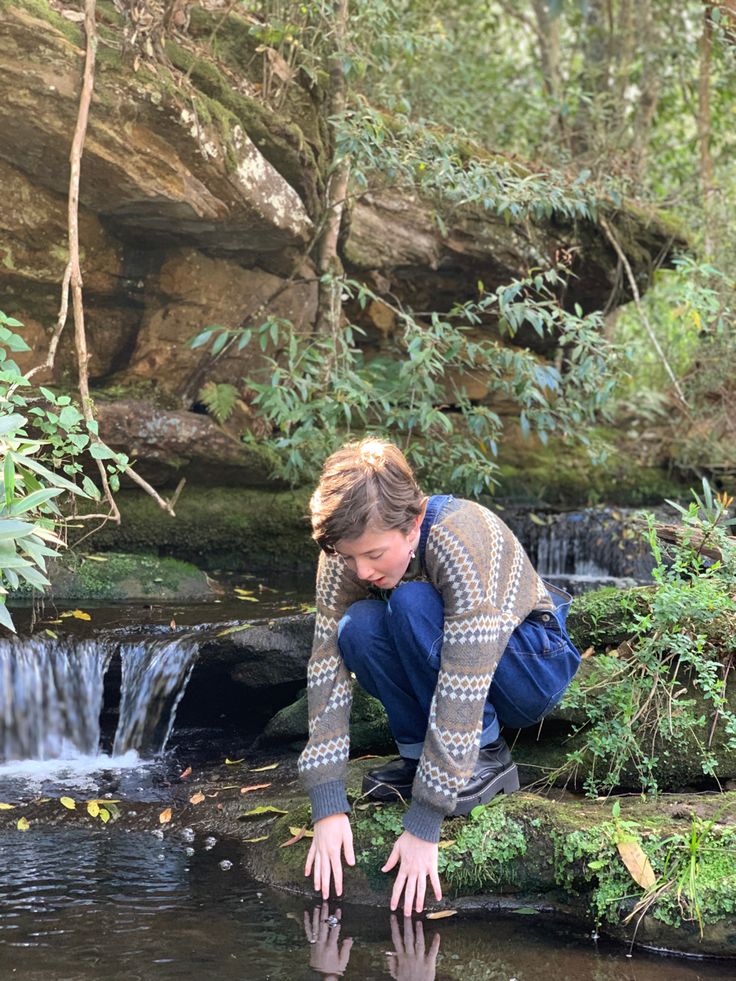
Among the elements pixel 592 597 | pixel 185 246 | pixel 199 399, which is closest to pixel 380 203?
pixel 185 246

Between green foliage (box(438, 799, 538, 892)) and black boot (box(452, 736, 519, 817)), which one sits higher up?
black boot (box(452, 736, 519, 817))

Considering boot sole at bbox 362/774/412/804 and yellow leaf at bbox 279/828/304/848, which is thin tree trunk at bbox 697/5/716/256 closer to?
boot sole at bbox 362/774/412/804

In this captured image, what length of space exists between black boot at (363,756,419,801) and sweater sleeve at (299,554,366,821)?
32 cm

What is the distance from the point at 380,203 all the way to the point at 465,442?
223 centimetres

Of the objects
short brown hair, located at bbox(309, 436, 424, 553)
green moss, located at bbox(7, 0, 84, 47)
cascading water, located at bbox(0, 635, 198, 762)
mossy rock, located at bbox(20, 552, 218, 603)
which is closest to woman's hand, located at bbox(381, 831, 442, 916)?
short brown hair, located at bbox(309, 436, 424, 553)

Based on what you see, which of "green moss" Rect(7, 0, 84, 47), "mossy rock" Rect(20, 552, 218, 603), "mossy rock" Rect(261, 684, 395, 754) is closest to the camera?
"mossy rock" Rect(261, 684, 395, 754)

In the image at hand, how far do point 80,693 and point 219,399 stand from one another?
307 centimetres

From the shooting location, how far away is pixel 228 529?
8.06 m

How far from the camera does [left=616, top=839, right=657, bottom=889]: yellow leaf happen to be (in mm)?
3146

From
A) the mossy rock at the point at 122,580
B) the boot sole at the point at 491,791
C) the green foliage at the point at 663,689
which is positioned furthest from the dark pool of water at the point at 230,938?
the mossy rock at the point at 122,580

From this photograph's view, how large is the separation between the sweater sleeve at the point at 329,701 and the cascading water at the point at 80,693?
2125 millimetres

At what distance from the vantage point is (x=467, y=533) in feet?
10.3

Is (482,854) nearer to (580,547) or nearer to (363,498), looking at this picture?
(363,498)

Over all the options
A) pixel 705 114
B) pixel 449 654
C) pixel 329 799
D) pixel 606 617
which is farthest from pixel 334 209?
pixel 705 114
